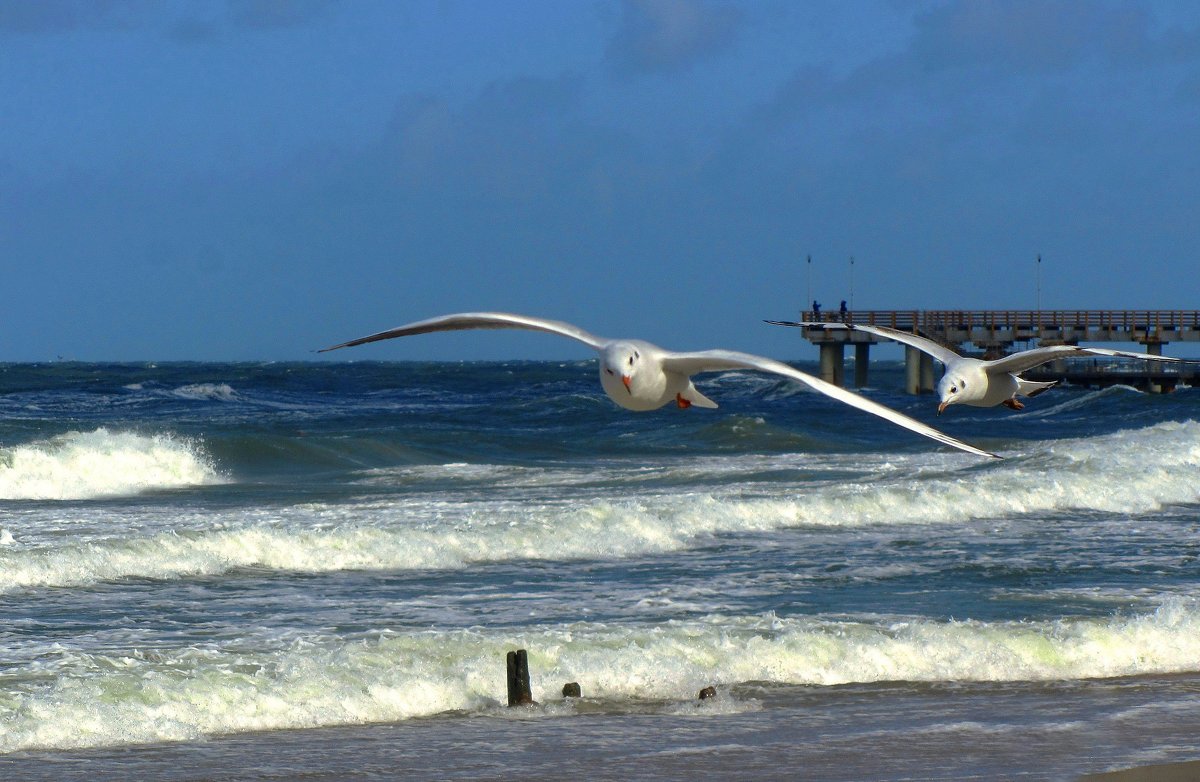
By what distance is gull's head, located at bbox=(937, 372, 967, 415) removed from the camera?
8.43 metres

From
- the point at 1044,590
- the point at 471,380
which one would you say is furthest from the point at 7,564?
the point at 471,380

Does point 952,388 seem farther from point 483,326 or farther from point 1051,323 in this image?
point 1051,323

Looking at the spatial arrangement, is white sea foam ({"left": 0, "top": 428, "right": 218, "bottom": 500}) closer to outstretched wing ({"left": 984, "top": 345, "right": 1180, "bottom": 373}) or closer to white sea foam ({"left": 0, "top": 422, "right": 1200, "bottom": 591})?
A: white sea foam ({"left": 0, "top": 422, "right": 1200, "bottom": 591})

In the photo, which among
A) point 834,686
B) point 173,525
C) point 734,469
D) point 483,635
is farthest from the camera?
point 734,469

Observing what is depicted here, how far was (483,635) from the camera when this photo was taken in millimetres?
11547

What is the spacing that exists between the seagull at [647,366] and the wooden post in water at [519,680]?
2459 millimetres

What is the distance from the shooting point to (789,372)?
6918 millimetres

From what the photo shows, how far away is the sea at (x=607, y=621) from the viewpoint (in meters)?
8.73

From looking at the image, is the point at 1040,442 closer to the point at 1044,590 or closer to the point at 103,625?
the point at 1044,590

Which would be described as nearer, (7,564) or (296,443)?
(7,564)

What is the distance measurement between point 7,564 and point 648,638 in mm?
7093

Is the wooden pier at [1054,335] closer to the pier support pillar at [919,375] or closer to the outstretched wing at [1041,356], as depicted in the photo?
the pier support pillar at [919,375]

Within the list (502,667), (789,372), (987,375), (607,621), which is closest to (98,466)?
(607,621)

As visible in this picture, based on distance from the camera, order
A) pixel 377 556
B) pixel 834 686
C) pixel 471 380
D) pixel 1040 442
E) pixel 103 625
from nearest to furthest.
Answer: pixel 834 686
pixel 103 625
pixel 377 556
pixel 1040 442
pixel 471 380
